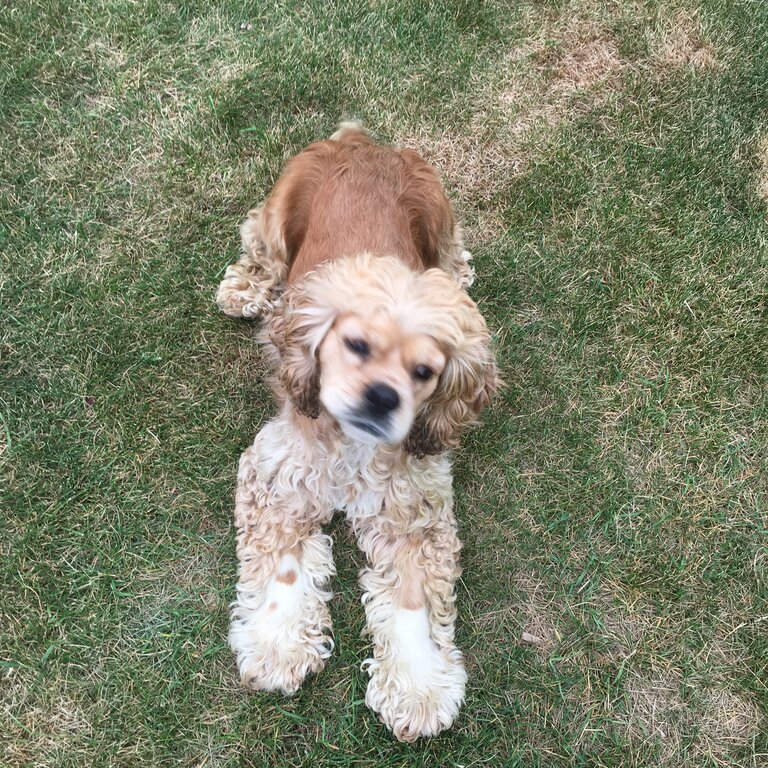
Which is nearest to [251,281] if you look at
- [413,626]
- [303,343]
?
[303,343]

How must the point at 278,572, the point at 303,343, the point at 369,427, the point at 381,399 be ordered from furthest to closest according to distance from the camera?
the point at 278,572 → the point at 303,343 → the point at 369,427 → the point at 381,399

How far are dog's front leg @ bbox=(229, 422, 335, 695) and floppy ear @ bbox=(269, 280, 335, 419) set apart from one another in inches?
17.6

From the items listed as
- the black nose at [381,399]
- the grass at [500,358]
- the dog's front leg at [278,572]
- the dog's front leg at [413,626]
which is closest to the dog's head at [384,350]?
the black nose at [381,399]

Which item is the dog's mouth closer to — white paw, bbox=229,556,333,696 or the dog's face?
the dog's face

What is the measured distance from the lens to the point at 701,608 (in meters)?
3.63

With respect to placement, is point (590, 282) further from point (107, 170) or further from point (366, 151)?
point (107, 170)

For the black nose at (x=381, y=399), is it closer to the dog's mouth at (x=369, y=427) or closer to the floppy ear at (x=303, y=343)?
the dog's mouth at (x=369, y=427)


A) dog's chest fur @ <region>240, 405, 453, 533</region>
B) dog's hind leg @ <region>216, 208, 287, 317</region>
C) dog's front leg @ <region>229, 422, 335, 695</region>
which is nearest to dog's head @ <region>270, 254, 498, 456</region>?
dog's chest fur @ <region>240, 405, 453, 533</region>

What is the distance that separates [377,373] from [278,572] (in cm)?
142

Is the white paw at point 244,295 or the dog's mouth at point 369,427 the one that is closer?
the dog's mouth at point 369,427

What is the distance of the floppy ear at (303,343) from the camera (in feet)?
8.65

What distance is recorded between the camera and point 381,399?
2344 millimetres

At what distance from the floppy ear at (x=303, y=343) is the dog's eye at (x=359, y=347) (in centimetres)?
16

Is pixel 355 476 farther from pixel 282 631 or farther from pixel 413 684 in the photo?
pixel 413 684
